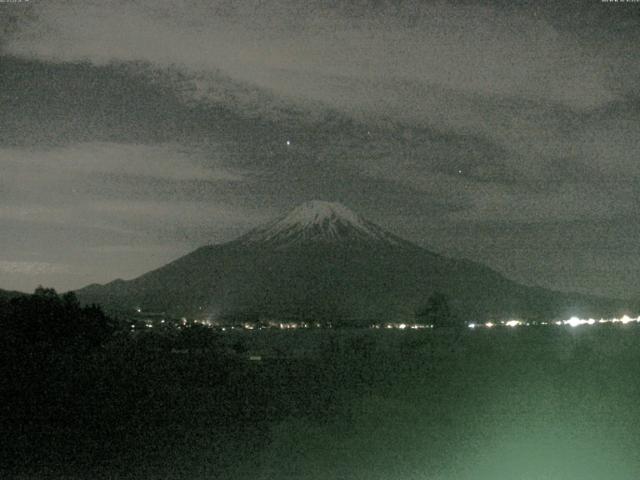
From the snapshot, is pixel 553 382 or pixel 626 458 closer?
pixel 626 458

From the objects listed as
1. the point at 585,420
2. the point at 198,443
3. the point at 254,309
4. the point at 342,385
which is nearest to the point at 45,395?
the point at 198,443

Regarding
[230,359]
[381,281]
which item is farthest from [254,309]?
[230,359]

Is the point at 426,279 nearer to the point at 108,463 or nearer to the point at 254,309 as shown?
the point at 254,309

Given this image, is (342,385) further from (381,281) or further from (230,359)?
(381,281)

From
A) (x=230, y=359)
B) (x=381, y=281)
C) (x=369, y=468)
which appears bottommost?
(x=369, y=468)

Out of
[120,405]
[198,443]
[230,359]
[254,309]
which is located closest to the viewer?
[198,443]

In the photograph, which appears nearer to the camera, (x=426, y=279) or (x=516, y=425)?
(x=516, y=425)

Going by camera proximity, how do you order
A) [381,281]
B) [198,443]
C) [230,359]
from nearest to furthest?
[198,443] → [230,359] → [381,281]

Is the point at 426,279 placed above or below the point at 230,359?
above

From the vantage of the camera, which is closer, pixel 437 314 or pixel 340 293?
pixel 437 314
